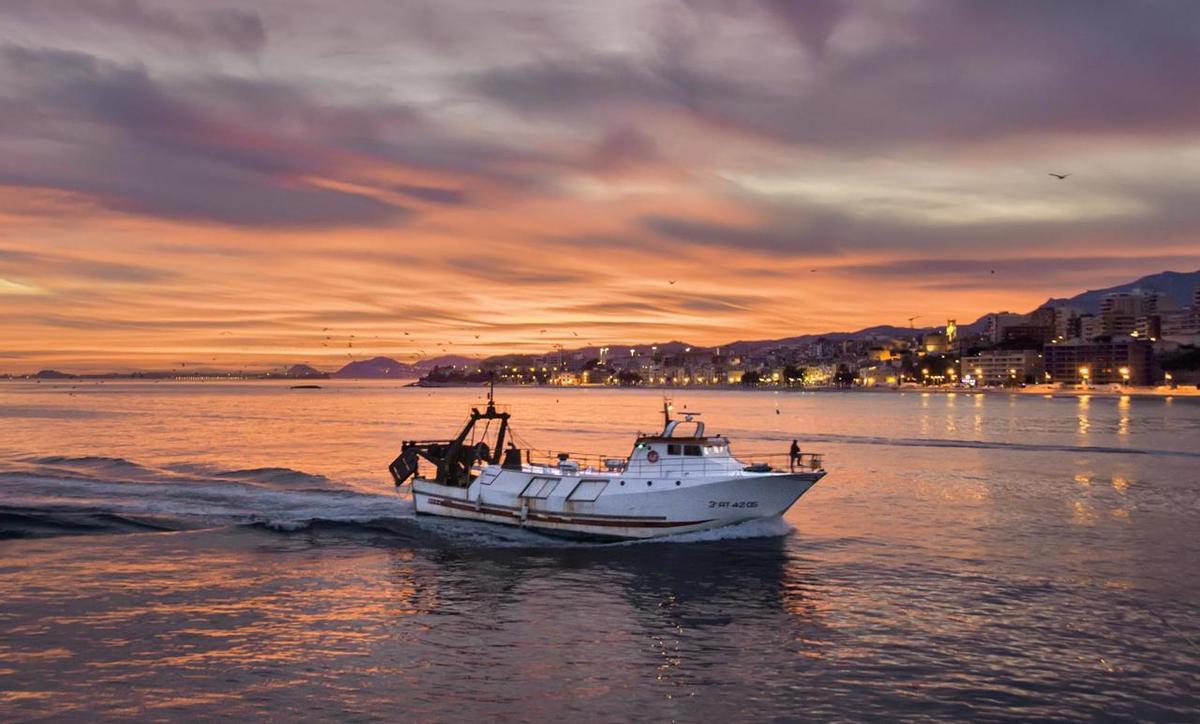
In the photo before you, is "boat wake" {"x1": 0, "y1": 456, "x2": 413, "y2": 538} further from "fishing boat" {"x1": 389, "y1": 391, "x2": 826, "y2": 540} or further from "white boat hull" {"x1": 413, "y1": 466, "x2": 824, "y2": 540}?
"white boat hull" {"x1": 413, "y1": 466, "x2": 824, "y2": 540}

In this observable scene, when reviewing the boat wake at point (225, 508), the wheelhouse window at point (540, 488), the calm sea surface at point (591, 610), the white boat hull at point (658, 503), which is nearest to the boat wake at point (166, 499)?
the boat wake at point (225, 508)

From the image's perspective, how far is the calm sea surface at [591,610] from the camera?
60.5 ft

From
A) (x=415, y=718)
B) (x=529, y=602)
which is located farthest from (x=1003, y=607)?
(x=415, y=718)

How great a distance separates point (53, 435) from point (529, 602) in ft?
278

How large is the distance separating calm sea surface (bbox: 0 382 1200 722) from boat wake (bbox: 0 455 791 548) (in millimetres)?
234

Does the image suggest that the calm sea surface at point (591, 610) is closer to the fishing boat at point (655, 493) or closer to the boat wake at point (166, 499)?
the boat wake at point (166, 499)

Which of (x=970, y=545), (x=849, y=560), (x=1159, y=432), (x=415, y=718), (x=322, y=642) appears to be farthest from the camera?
(x=1159, y=432)

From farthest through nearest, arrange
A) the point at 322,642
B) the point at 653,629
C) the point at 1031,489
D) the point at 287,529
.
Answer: the point at 1031,489
the point at 287,529
the point at 653,629
the point at 322,642

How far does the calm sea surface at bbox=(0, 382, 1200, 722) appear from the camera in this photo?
1844cm

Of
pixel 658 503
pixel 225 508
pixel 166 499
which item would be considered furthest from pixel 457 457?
pixel 166 499

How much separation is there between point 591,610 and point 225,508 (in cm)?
2490

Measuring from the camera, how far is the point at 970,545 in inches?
1375

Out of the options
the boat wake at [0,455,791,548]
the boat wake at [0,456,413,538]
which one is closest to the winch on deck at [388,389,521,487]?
→ the boat wake at [0,455,791,548]

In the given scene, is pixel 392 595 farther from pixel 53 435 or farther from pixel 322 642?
pixel 53 435
